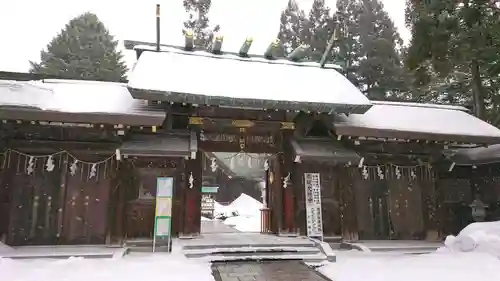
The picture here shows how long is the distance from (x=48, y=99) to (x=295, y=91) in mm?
6625

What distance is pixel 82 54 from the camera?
1013 inches

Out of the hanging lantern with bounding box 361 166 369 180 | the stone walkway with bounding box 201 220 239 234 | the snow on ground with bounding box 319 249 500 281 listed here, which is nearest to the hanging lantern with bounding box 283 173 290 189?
the hanging lantern with bounding box 361 166 369 180

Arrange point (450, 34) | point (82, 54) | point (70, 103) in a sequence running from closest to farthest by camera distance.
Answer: point (70, 103) → point (450, 34) → point (82, 54)

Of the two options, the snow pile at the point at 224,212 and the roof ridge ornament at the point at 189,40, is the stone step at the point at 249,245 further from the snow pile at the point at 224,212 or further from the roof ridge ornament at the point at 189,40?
the snow pile at the point at 224,212

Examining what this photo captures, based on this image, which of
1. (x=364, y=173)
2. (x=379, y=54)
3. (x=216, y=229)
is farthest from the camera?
(x=379, y=54)

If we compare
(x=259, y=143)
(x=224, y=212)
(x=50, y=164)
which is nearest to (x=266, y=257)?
(x=259, y=143)

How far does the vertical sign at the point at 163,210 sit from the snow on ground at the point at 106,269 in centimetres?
96

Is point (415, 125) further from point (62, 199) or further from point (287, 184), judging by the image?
point (62, 199)

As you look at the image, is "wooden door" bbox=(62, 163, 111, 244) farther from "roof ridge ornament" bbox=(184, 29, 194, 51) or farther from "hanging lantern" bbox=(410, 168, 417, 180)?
"hanging lantern" bbox=(410, 168, 417, 180)

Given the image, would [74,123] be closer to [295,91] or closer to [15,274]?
[15,274]

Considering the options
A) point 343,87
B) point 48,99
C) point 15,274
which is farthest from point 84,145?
point 343,87

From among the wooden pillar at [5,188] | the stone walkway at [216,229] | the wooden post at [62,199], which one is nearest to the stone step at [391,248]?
the stone walkway at [216,229]

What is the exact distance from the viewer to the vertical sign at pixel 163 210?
8492 mm

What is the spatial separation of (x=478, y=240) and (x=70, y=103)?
34.0 ft
